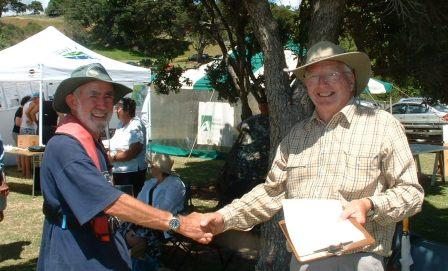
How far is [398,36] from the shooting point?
5.86 metres

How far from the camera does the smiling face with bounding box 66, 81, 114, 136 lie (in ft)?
8.77

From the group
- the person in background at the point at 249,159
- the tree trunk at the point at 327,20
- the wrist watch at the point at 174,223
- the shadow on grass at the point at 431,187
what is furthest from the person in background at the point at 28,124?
the wrist watch at the point at 174,223

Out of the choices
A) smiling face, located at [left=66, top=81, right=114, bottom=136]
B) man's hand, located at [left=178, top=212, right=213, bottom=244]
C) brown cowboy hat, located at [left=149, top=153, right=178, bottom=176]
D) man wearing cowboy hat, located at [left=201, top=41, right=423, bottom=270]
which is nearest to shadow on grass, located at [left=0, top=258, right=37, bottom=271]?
brown cowboy hat, located at [left=149, top=153, right=178, bottom=176]

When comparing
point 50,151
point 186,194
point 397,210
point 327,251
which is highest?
point 50,151

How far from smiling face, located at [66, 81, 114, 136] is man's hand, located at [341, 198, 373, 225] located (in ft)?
4.11

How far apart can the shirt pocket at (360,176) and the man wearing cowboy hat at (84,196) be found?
0.86 m

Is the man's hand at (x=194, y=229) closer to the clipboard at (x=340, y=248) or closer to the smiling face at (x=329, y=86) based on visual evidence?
the clipboard at (x=340, y=248)

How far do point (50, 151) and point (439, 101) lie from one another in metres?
5.00

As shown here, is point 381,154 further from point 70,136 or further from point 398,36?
point 398,36

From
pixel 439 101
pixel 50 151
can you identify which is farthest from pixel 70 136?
pixel 439 101

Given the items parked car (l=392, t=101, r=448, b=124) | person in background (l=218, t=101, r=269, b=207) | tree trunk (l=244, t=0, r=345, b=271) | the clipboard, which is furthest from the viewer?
parked car (l=392, t=101, r=448, b=124)

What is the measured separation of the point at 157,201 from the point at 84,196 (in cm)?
352

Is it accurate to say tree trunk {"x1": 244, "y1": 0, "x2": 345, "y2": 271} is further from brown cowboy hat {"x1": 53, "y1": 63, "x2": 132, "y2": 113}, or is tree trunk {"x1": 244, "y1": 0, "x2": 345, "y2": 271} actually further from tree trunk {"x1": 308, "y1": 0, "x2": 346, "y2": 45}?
brown cowboy hat {"x1": 53, "y1": 63, "x2": 132, "y2": 113}

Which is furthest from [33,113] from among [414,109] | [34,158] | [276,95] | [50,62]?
[414,109]
